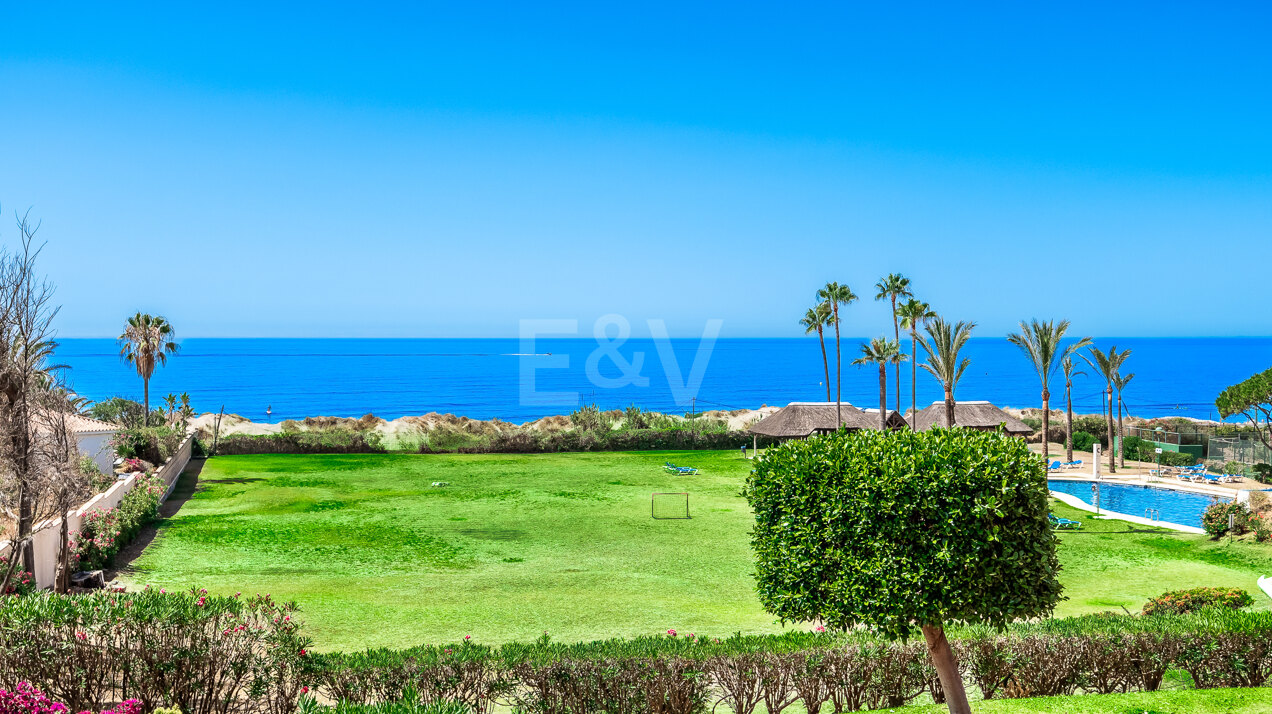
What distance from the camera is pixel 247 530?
2084cm

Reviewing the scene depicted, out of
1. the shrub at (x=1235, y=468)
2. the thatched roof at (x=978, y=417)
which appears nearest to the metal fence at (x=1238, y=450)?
the shrub at (x=1235, y=468)

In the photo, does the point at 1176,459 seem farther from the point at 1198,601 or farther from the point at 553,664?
the point at 553,664

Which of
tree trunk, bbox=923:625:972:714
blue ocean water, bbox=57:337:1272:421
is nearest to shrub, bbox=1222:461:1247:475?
tree trunk, bbox=923:625:972:714

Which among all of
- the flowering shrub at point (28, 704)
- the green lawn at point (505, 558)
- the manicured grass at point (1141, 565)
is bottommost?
the manicured grass at point (1141, 565)

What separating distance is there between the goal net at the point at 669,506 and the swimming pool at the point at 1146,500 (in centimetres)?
1338

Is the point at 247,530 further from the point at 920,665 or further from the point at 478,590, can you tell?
the point at 920,665

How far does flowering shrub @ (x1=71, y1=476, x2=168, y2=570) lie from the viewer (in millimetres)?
15766

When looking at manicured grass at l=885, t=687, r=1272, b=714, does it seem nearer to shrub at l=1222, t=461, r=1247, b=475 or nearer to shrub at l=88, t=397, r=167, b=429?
shrub at l=1222, t=461, r=1247, b=475

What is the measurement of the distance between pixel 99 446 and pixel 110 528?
40.6 feet

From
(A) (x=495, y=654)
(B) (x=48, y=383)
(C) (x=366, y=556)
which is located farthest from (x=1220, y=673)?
(C) (x=366, y=556)

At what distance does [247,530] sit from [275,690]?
1482 centimetres

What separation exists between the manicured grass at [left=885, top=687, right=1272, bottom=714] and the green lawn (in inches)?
218

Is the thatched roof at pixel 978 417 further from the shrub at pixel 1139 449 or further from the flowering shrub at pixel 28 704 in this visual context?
the flowering shrub at pixel 28 704

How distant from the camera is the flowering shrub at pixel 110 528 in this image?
51.7ft
